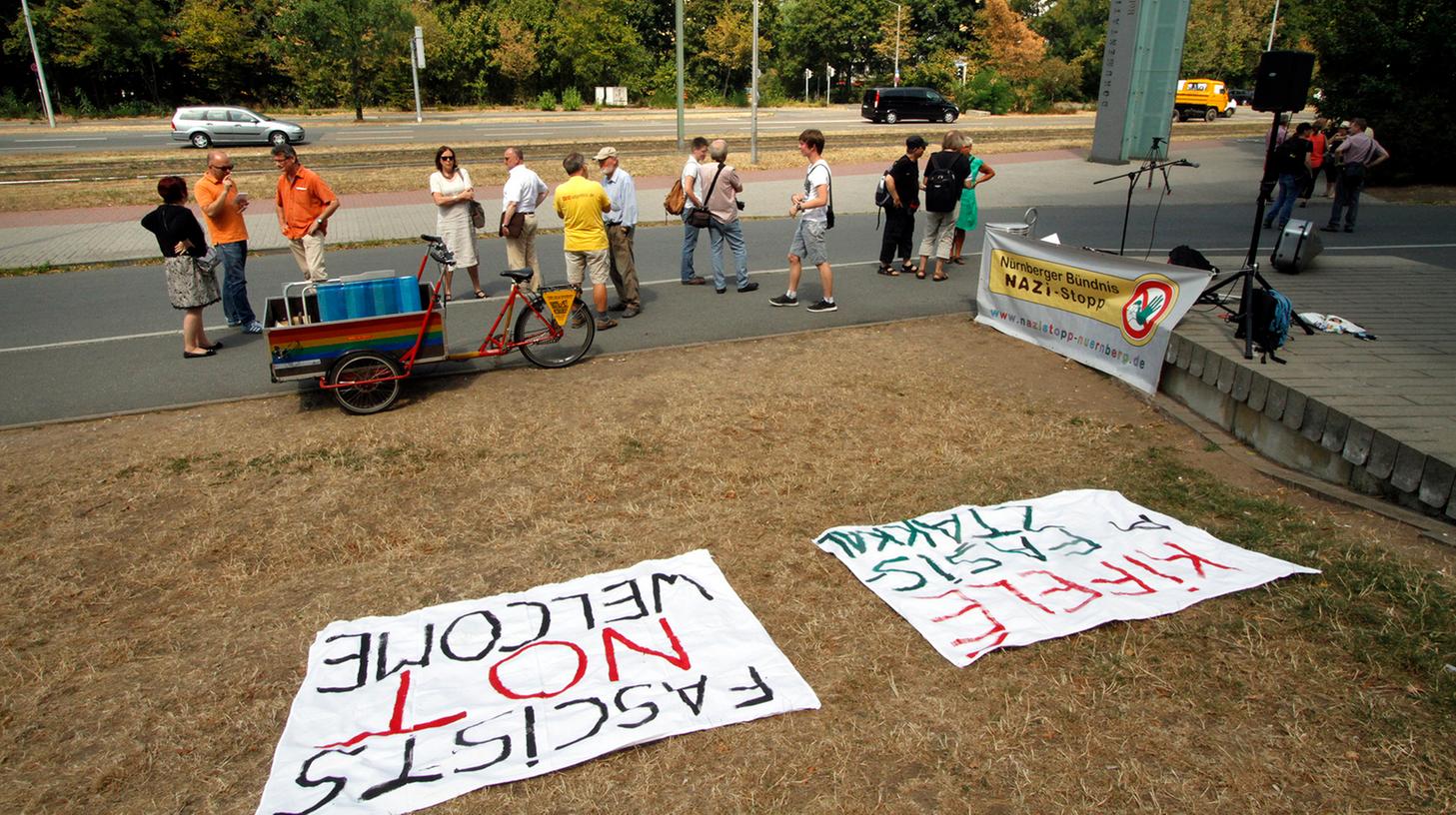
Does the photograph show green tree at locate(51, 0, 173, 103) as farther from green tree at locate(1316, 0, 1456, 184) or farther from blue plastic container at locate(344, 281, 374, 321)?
green tree at locate(1316, 0, 1456, 184)

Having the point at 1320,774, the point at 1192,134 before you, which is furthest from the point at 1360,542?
the point at 1192,134

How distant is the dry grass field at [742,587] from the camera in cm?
353

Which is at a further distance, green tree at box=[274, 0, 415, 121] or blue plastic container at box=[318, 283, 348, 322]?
green tree at box=[274, 0, 415, 121]

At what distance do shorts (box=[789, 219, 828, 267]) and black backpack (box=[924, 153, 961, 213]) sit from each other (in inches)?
73.4

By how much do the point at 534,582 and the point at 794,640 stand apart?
4.80 feet

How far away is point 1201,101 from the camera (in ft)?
155

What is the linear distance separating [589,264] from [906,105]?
34.6 meters

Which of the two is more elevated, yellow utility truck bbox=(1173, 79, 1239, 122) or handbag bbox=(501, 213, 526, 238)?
yellow utility truck bbox=(1173, 79, 1239, 122)

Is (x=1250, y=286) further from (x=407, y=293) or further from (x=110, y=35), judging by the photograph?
(x=110, y=35)

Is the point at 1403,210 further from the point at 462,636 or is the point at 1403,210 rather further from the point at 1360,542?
the point at 462,636

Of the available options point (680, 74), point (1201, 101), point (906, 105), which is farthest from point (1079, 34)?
point (680, 74)

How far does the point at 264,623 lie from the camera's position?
4.64 m

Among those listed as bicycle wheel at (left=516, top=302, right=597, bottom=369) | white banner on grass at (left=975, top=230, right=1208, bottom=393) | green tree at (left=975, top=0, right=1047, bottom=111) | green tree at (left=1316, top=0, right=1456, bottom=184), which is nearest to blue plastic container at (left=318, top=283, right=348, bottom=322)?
bicycle wheel at (left=516, top=302, right=597, bottom=369)

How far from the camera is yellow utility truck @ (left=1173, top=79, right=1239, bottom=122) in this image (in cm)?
4678
